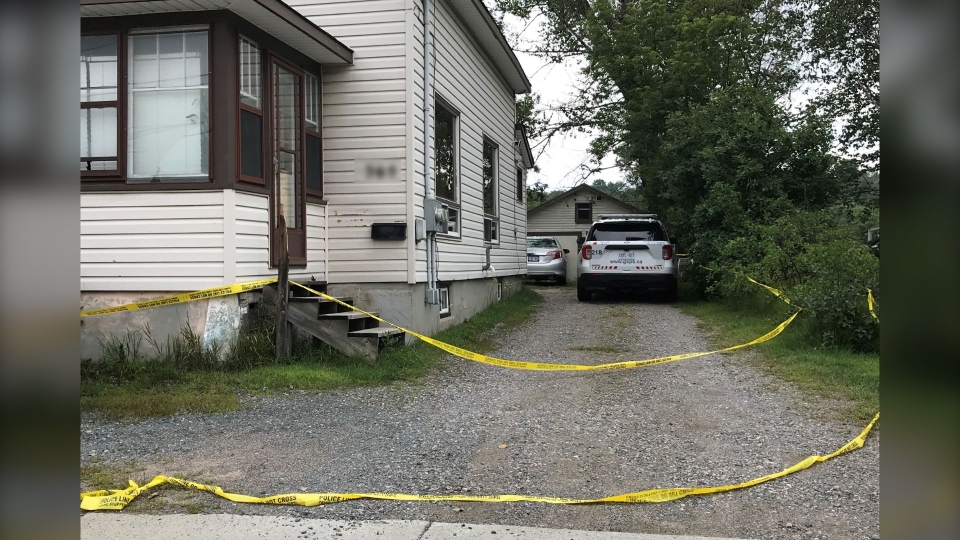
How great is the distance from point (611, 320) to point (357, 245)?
5.33m

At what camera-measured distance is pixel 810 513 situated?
4.00 meters

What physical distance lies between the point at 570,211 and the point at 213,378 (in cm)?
3205

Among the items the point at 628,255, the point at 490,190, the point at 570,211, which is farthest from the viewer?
the point at 570,211

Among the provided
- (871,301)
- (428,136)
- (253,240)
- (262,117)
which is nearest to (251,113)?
(262,117)

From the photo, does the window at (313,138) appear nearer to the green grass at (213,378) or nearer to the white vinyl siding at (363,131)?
the white vinyl siding at (363,131)

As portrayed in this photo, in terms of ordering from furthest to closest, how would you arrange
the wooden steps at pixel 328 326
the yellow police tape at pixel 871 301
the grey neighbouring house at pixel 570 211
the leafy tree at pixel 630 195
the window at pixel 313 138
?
the grey neighbouring house at pixel 570 211 < the leafy tree at pixel 630 195 < the window at pixel 313 138 < the yellow police tape at pixel 871 301 < the wooden steps at pixel 328 326

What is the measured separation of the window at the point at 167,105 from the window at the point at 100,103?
7.6 inches

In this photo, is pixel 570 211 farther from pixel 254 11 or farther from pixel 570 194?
pixel 254 11

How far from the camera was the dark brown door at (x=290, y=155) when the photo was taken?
28.4ft

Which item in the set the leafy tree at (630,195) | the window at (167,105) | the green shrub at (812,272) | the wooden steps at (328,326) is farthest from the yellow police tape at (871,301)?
the leafy tree at (630,195)

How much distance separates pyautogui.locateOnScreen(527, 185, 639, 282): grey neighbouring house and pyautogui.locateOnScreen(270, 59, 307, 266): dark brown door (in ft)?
95.1

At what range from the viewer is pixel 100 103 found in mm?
7828
